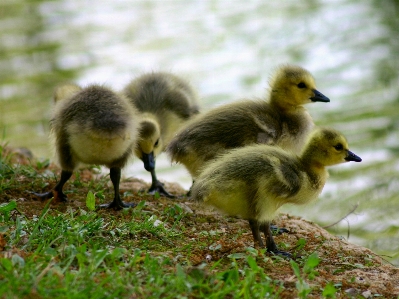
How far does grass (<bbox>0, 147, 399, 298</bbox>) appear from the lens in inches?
143

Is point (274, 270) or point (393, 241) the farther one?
point (393, 241)

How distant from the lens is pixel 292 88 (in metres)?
5.88

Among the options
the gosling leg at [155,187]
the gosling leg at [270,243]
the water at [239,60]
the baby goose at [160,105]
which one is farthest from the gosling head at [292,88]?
the gosling leg at [270,243]

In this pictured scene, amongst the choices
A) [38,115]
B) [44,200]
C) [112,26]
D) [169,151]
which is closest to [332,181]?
[169,151]

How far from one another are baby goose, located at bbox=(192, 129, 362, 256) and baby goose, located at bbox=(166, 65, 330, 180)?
497 mm

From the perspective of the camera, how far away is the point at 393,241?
6.29 m

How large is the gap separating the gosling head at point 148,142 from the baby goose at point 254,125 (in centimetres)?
65

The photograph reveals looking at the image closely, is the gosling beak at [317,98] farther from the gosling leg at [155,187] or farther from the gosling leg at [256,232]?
the gosling leg at [256,232]

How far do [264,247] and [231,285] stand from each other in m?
0.89

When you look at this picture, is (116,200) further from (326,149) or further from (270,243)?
(326,149)

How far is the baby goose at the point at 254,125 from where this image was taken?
526cm

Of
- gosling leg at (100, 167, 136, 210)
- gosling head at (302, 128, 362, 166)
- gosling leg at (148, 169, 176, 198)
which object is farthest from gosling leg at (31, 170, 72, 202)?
gosling head at (302, 128, 362, 166)

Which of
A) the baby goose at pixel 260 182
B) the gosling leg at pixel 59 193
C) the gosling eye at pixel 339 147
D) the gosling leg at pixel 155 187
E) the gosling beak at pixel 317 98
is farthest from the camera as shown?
the gosling leg at pixel 155 187

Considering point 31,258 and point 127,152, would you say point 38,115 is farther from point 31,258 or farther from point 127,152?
point 31,258
